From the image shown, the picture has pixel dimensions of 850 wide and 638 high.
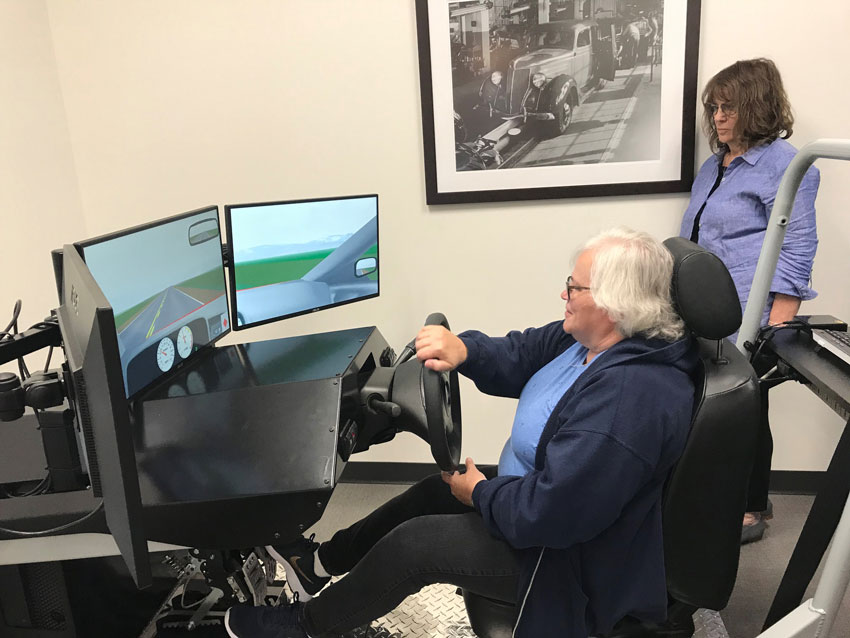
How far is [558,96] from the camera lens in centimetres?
236

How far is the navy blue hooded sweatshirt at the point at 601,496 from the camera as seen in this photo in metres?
1.18

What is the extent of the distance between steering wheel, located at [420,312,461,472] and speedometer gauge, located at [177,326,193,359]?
635 millimetres

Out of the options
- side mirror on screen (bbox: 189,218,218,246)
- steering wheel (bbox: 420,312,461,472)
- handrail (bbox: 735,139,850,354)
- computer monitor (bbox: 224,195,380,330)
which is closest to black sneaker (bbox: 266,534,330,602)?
steering wheel (bbox: 420,312,461,472)

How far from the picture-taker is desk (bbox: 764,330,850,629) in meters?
1.46

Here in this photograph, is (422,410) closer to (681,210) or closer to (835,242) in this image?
(681,210)

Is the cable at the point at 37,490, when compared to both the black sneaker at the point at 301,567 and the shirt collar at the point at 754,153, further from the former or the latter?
the shirt collar at the point at 754,153

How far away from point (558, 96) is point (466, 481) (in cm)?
155

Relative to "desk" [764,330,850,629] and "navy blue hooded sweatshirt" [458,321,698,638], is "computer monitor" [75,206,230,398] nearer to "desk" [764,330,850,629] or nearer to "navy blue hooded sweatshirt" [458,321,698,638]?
"navy blue hooded sweatshirt" [458,321,698,638]

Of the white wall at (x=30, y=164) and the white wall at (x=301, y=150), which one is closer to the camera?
the white wall at (x=30, y=164)

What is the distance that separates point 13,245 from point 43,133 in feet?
1.58

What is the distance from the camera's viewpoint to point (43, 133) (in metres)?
2.49

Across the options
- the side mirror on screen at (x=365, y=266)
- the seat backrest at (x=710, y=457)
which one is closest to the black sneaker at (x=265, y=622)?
the seat backrest at (x=710, y=457)

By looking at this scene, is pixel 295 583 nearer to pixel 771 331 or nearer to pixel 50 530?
pixel 50 530

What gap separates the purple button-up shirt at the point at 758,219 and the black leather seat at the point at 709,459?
0.94 m
